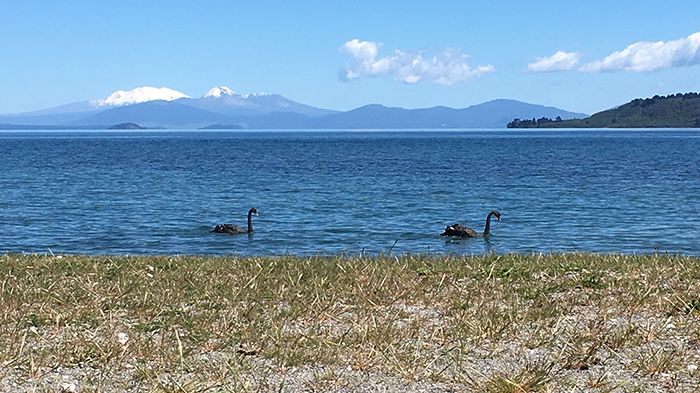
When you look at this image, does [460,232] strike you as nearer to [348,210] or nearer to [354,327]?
[348,210]

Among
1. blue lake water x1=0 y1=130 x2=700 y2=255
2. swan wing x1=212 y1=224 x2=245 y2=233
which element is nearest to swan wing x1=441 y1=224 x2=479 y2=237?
blue lake water x1=0 y1=130 x2=700 y2=255

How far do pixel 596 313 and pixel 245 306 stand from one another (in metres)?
4.33

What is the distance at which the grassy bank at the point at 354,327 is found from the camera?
8.01 metres

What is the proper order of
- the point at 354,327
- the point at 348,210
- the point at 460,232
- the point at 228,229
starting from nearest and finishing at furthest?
the point at 354,327
the point at 460,232
the point at 228,229
the point at 348,210

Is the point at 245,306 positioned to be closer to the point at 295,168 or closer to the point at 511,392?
the point at 511,392

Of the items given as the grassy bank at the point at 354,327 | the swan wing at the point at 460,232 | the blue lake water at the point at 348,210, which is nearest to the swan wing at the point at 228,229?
the blue lake water at the point at 348,210

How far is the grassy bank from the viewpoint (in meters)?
8.01

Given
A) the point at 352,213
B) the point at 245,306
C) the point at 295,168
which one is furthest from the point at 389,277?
the point at 295,168

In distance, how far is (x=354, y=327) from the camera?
9.69 m

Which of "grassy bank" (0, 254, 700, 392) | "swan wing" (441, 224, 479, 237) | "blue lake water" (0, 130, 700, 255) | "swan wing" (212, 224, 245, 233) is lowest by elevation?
"blue lake water" (0, 130, 700, 255)

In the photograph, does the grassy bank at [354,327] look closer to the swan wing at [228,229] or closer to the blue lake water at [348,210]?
the blue lake water at [348,210]

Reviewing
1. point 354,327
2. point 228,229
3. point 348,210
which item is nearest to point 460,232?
point 228,229

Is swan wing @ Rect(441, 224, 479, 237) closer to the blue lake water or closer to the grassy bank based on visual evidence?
the blue lake water

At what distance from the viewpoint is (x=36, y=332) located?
9.55 metres
